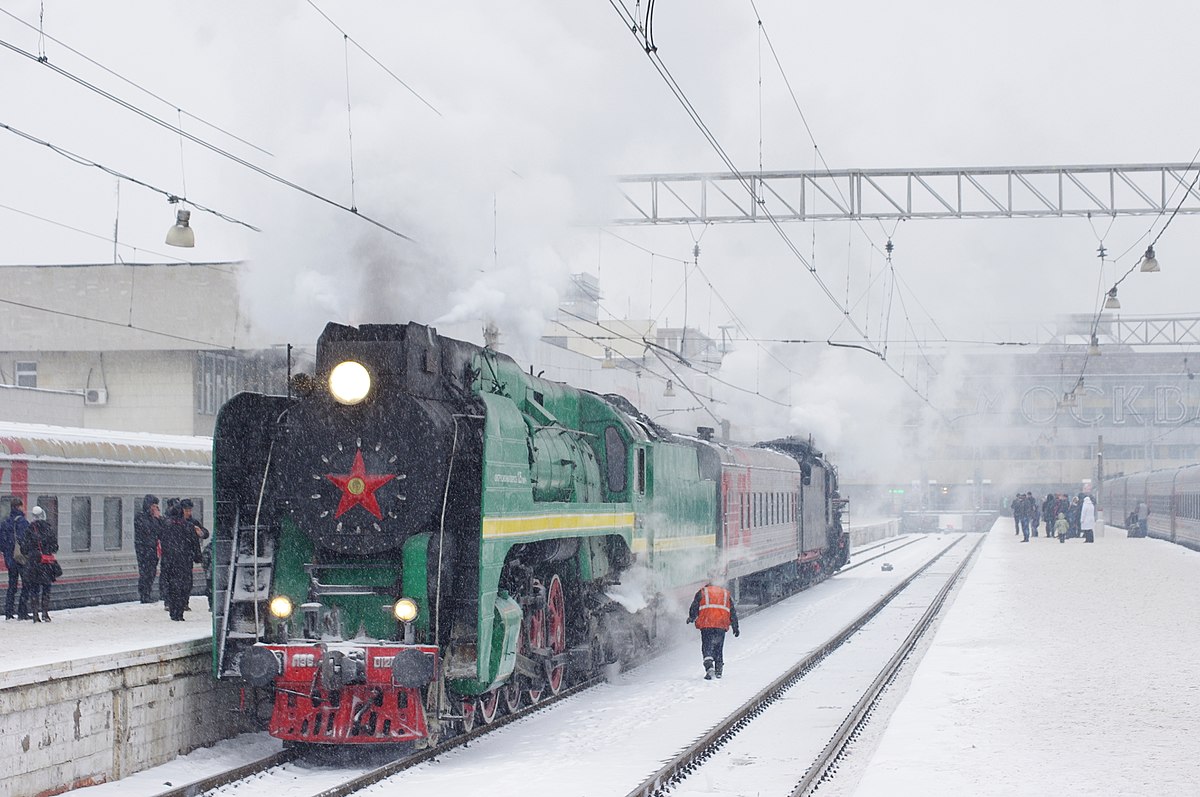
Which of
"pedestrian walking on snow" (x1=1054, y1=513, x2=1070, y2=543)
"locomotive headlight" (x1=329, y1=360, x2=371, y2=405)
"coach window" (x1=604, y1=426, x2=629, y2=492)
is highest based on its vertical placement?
"locomotive headlight" (x1=329, y1=360, x2=371, y2=405)

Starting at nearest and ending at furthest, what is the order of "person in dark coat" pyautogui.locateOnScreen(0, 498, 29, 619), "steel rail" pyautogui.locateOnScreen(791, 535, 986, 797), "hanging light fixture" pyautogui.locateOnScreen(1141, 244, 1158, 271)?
"steel rail" pyautogui.locateOnScreen(791, 535, 986, 797) < "person in dark coat" pyautogui.locateOnScreen(0, 498, 29, 619) < "hanging light fixture" pyautogui.locateOnScreen(1141, 244, 1158, 271)

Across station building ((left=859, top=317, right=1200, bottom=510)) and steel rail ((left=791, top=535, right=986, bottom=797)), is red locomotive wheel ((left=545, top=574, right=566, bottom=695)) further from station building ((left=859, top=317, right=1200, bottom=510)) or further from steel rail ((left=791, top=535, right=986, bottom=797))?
station building ((left=859, top=317, right=1200, bottom=510))

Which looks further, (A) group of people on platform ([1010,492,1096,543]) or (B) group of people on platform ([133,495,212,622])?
(A) group of people on platform ([1010,492,1096,543])

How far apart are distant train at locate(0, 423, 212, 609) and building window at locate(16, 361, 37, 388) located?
2079 cm

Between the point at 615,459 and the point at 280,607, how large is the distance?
515cm

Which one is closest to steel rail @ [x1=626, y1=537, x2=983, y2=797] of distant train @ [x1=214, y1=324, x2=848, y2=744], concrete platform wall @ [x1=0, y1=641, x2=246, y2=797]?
distant train @ [x1=214, y1=324, x2=848, y2=744]

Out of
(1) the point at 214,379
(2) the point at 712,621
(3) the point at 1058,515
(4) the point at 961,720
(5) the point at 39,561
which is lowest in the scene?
(4) the point at 961,720

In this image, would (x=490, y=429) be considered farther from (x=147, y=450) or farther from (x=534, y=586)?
(x=147, y=450)

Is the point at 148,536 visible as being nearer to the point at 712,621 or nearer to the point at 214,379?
the point at 712,621

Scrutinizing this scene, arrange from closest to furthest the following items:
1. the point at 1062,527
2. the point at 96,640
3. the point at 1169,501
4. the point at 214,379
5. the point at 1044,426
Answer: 1. the point at 96,640
2. the point at 214,379
3. the point at 1062,527
4. the point at 1169,501
5. the point at 1044,426

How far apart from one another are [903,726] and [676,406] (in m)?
44.1

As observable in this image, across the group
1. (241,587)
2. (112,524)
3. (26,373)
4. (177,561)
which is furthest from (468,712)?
(26,373)

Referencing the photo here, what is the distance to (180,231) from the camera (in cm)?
1455

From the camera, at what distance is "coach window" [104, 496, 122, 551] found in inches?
714
